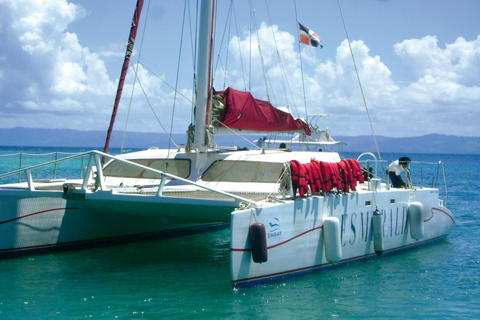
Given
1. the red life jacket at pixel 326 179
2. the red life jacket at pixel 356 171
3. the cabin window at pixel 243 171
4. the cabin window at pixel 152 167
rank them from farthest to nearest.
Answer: the cabin window at pixel 152 167 → the cabin window at pixel 243 171 → the red life jacket at pixel 356 171 → the red life jacket at pixel 326 179

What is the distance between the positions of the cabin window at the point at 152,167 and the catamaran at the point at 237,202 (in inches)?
0.8

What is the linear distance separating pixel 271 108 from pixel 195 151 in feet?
6.98

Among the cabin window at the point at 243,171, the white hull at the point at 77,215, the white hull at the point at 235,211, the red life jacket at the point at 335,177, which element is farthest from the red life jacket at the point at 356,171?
the white hull at the point at 77,215

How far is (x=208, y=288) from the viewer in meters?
7.68

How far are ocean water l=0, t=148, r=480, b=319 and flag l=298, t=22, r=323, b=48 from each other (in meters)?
6.11

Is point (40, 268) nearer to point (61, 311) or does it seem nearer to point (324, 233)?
point (61, 311)

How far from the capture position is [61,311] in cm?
667

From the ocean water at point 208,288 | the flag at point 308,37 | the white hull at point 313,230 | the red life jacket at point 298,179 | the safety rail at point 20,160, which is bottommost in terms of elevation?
the ocean water at point 208,288

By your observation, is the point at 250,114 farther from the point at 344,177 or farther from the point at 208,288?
the point at 208,288

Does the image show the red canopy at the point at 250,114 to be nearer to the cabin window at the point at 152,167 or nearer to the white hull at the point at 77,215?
the cabin window at the point at 152,167

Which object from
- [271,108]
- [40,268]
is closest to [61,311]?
[40,268]

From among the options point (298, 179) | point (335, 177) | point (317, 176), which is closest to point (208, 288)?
point (298, 179)

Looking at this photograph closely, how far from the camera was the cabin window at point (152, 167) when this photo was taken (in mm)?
10211

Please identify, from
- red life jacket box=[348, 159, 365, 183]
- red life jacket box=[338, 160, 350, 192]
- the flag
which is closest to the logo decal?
red life jacket box=[338, 160, 350, 192]
